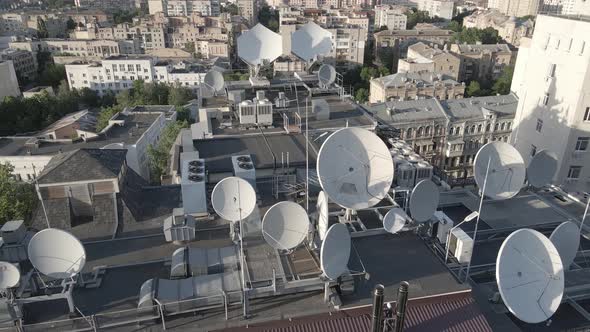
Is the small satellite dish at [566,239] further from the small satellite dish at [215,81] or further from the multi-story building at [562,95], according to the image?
the small satellite dish at [215,81]

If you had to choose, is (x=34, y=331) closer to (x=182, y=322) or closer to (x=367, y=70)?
(x=182, y=322)

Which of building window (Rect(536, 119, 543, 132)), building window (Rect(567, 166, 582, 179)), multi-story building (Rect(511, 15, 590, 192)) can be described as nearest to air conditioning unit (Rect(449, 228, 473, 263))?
multi-story building (Rect(511, 15, 590, 192))

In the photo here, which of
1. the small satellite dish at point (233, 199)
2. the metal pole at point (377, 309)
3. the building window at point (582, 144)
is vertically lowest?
the building window at point (582, 144)

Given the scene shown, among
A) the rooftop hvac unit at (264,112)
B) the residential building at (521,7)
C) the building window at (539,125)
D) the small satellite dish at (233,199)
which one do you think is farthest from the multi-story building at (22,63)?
the residential building at (521,7)

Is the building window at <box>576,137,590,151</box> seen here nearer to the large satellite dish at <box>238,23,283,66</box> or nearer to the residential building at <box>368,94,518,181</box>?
the residential building at <box>368,94,518,181</box>

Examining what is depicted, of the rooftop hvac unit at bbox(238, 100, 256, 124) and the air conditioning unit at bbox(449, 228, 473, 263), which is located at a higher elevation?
the rooftop hvac unit at bbox(238, 100, 256, 124)

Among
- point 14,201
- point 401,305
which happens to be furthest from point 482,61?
point 401,305

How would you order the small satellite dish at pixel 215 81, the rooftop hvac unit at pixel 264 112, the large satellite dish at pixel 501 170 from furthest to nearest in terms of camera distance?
the small satellite dish at pixel 215 81, the rooftop hvac unit at pixel 264 112, the large satellite dish at pixel 501 170
